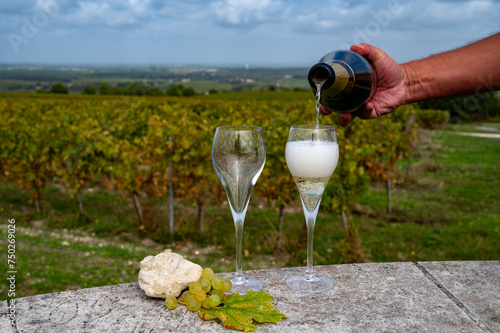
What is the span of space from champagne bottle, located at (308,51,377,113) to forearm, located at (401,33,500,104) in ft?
0.91

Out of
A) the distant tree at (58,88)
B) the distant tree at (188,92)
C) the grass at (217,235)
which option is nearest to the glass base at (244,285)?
the grass at (217,235)

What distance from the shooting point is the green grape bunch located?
147cm

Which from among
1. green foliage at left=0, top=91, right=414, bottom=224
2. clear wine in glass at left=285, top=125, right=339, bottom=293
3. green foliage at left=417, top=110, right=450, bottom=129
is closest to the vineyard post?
green foliage at left=0, top=91, right=414, bottom=224

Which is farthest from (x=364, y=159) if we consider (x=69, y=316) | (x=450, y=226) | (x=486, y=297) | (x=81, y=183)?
(x=69, y=316)

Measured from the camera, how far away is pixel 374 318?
144 cm

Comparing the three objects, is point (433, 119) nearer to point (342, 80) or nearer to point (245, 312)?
point (342, 80)

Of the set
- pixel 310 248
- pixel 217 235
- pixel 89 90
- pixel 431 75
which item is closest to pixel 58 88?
pixel 89 90

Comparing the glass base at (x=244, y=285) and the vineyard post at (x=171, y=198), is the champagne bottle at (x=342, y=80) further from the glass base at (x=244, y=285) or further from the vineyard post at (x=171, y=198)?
the vineyard post at (x=171, y=198)

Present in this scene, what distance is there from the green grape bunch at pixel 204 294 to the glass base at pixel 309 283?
29 cm

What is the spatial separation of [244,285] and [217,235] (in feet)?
16.0

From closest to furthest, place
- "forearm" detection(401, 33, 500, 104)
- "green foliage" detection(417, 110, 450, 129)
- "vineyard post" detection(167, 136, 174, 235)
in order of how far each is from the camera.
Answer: "forearm" detection(401, 33, 500, 104)
"vineyard post" detection(167, 136, 174, 235)
"green foliage" detection(417, 110, 450, 129)

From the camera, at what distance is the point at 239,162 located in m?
1.59

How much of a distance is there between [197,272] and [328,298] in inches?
19.2

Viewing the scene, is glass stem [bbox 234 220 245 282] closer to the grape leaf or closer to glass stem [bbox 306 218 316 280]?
the grape leaf
